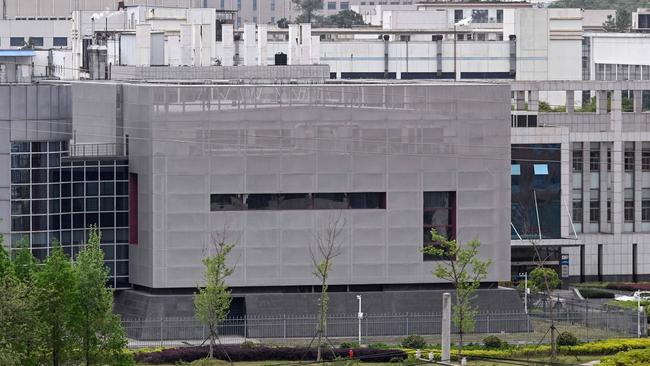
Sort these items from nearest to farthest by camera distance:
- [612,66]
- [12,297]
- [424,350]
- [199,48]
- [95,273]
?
[12,297], [95,273], [424,350], [199,48], [612,66]

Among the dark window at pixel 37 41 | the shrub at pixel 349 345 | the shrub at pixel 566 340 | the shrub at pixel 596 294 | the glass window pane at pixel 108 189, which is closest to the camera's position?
the shrub at pixel 349 345

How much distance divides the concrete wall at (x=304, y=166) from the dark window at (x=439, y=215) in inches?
11.6

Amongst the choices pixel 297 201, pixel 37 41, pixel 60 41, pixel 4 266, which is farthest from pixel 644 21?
pixel 4 266

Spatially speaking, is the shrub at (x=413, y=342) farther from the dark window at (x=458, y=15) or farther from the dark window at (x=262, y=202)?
the dark window at (x=458, y=15)

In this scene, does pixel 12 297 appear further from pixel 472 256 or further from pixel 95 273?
pixel 472 256

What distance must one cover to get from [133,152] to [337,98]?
7748mm

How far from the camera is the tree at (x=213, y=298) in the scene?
6694cm

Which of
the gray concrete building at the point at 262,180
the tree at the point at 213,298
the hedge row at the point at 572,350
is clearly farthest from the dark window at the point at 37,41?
the hedge row at the point at 572,350

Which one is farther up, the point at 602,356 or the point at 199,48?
the point at 199,48

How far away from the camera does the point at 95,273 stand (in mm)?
58594

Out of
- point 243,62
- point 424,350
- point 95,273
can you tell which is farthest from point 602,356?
point 243,62

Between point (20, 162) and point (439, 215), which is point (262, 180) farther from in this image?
point (20, 162)

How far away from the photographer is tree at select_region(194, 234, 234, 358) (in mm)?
66938

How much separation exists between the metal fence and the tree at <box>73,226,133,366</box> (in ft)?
35.3
